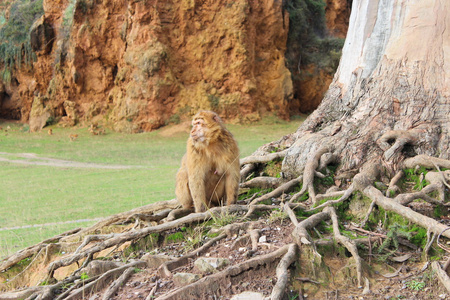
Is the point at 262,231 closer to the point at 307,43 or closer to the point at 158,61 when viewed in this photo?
the point at 158,61

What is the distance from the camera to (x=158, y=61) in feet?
76.8

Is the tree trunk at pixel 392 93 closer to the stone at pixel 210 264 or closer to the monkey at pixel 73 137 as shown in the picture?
the stone at pixel 210 264

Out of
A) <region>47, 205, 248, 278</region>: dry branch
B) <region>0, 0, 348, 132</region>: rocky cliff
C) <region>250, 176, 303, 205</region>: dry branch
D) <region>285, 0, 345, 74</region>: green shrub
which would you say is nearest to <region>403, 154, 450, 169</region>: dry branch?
<region>250, 176, 303, 205</region>: dry branch

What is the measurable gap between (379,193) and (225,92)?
20620mm

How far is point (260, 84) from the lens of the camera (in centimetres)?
2545

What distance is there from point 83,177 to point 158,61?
1192cm

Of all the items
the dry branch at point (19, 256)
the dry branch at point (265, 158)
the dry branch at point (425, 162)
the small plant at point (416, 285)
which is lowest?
the dry branch at point (19, 256)

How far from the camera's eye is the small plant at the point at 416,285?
3.40 m

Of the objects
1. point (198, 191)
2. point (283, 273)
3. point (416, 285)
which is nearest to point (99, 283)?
point (198, 191)

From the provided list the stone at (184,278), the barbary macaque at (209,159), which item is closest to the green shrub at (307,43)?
the barbary macaque at (209,159)

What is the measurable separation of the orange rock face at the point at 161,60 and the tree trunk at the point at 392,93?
18.1 m

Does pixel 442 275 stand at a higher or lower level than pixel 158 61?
lower

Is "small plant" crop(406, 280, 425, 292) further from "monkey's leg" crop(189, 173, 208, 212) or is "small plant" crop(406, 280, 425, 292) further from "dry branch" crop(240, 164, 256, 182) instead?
"dry branch" crop(240, 164, 256, 182)

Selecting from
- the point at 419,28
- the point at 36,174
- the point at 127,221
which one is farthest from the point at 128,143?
the point at 419,28
